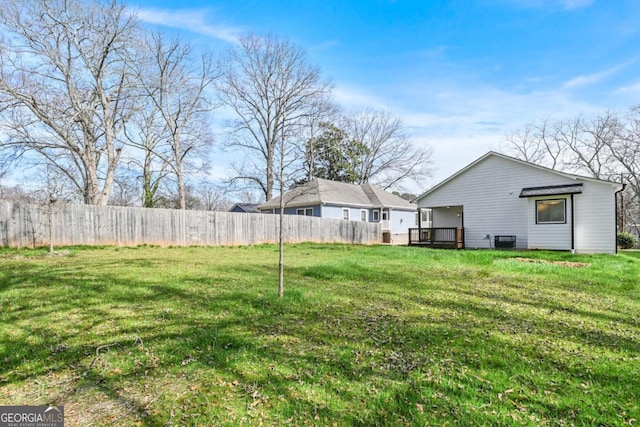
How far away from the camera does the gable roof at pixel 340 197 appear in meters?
24.5

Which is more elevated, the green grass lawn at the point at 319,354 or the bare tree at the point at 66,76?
the bare tree at the point at 66,76

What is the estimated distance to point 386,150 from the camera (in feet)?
118

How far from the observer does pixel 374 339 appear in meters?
3.26

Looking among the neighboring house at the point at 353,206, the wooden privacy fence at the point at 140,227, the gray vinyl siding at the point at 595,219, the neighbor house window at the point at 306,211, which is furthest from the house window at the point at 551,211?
the neighbor house window at the point at 306,211

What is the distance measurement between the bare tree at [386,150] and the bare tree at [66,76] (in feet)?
76.7

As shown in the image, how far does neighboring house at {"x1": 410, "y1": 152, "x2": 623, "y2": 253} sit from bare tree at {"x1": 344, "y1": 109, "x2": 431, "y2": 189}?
17.8 meters

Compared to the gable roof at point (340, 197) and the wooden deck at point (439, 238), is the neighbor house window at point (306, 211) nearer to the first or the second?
the gable roof at point (340, 197)

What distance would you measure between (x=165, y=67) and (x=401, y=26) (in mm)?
16707

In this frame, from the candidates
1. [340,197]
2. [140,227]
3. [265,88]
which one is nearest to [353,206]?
[340,197]

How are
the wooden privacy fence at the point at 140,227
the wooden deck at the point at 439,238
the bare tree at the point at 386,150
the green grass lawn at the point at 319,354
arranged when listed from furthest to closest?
the bare tree at the point at 386,150
the wooden deck at the point at 439,238
the wooden privacy fence at the point at 140,227
the green grass lawn at the point at 319,354

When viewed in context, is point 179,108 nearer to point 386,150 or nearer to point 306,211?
point 306,211

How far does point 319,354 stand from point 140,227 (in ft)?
44.8

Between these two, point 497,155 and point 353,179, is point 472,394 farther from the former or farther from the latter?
point 353,179

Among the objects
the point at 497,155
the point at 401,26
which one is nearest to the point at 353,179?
the point at 497,155
